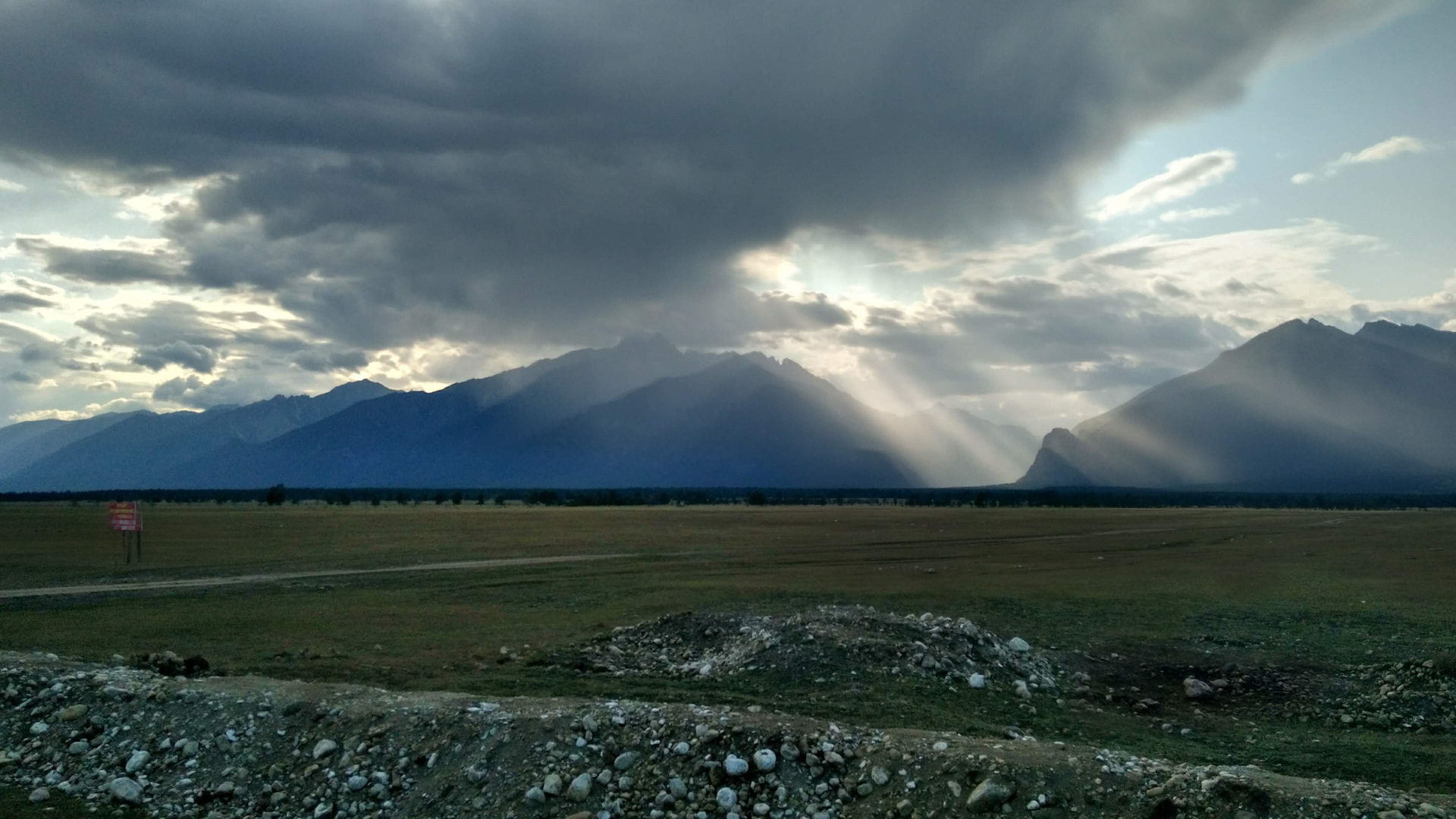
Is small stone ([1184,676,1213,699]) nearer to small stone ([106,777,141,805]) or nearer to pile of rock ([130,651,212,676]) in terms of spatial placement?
small stone ([106,777,141,805])

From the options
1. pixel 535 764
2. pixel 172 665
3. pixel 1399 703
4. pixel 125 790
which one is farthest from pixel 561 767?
pixel 1399 703

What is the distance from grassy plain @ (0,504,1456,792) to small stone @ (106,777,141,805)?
5.27m

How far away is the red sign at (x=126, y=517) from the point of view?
43.1 m

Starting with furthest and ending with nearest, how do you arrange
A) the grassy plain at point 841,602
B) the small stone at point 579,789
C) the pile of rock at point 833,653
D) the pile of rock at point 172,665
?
the pile of rock at point 833,653 < the pile of rock at point 172,665 < the grassy plain at point 841,602 < the small stone at point 579,789

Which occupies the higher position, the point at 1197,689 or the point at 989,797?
the point at 989,797

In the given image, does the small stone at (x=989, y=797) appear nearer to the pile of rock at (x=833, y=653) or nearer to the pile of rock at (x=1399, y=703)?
the pile of rock at (x=833, y=653)

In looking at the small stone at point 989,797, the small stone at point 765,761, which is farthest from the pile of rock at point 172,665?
the small stone at point 989,797

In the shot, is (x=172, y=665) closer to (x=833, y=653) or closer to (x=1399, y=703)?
(x=833, y=653)

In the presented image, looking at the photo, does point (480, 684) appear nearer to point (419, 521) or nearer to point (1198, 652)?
point (1198, 652)

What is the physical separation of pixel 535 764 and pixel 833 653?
7.58 m

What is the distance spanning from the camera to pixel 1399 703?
14.7 meters

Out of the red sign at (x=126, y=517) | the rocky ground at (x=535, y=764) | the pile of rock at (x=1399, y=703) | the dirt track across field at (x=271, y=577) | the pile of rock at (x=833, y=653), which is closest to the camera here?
the rocky ground at (x=535, y=764)

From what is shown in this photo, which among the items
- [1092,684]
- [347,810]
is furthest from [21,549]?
[1092,684]

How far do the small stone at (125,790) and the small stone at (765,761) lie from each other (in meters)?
7.09
